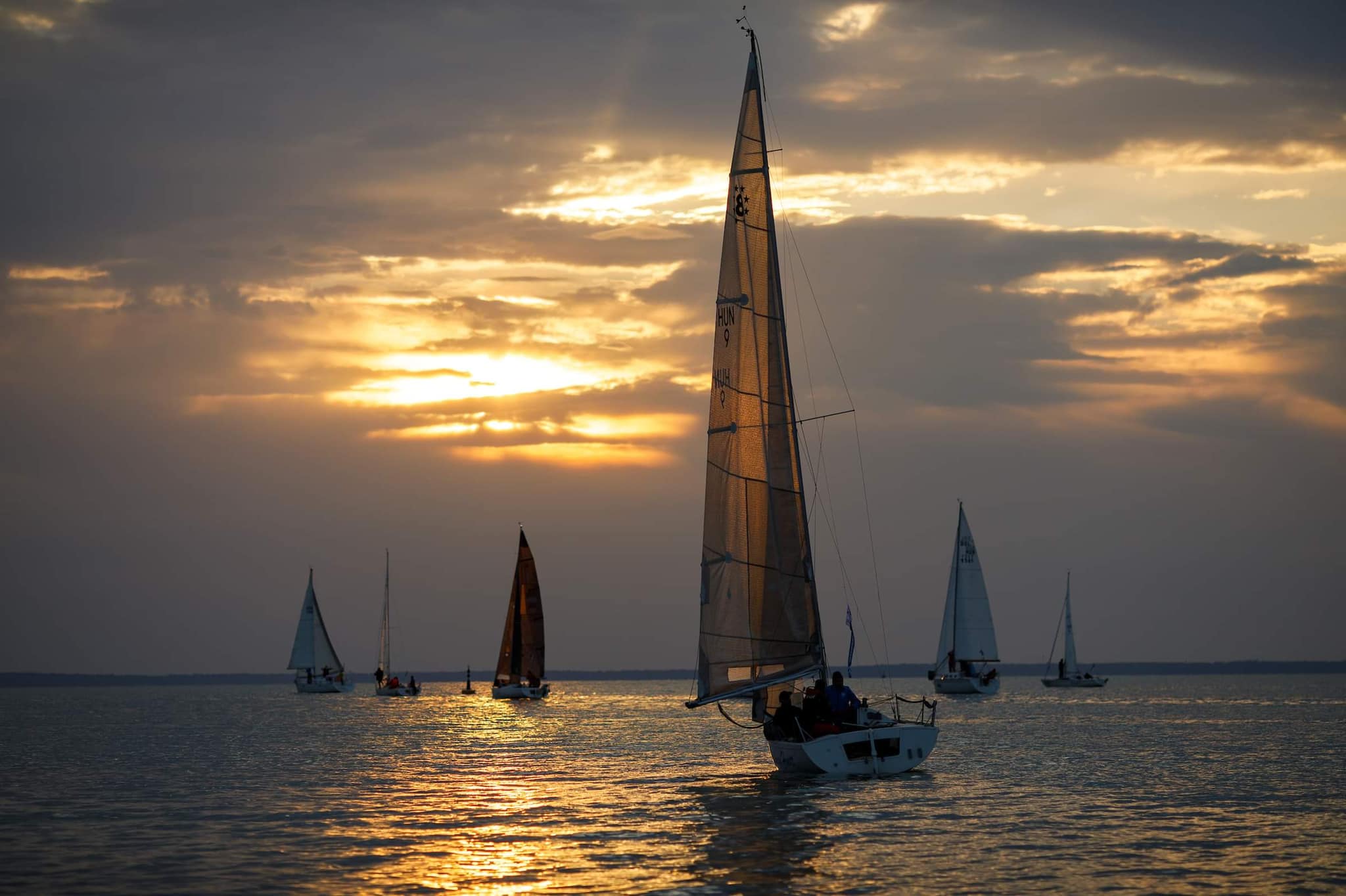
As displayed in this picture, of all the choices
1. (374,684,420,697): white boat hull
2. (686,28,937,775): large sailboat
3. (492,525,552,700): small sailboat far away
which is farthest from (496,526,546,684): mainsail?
(686,28,937,775): large sailboat

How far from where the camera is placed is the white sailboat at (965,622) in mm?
107812

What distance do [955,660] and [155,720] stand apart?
5997cm

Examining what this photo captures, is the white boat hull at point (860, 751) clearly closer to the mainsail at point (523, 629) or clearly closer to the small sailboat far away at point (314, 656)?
the mainsail at point (523, 629)

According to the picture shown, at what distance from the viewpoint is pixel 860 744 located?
3575 cm

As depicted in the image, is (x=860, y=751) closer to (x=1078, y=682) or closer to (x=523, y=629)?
(x=523, y=629)

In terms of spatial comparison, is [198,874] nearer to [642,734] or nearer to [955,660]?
[642,734]

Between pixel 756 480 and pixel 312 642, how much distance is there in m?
109

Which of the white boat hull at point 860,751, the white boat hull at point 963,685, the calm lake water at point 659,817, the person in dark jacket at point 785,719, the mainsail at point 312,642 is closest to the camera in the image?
the calm lake water at point 659,817

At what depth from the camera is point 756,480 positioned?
36500 mm

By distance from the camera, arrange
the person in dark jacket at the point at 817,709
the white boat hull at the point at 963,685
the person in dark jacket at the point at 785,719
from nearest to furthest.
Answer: the person in dark jacket at the point at 817,709
the person in dark jacket at the point at 785,719
the white boat hull at the point at 963,685

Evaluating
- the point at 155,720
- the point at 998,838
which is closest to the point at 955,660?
the point at 155,720

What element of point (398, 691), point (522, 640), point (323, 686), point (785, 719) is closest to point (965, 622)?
point (522, 640)

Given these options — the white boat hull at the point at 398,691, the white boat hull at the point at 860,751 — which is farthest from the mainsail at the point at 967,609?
the white boat hull at the point at 860,751

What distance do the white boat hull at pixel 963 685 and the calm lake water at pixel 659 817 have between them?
47328mm
